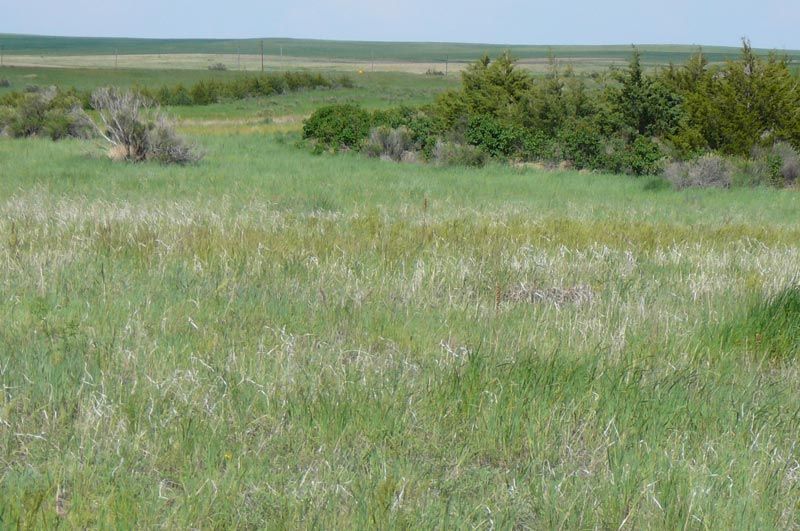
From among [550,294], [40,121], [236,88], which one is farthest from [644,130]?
[236,88]

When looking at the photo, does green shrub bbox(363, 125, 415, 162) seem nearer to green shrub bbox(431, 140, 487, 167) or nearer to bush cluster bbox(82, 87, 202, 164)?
green shrub bbox(431, 140, 487, 167)

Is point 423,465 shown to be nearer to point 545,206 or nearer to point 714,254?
point 714,254

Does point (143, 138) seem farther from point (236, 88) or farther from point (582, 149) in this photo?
point (236, 88)

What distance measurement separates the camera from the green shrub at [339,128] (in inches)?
966

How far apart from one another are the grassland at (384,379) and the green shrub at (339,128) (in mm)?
15631

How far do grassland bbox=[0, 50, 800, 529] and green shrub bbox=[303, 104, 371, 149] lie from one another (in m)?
15.6

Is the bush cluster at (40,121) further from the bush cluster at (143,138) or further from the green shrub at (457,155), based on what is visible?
the green shrub at (457,155)

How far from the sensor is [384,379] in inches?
164

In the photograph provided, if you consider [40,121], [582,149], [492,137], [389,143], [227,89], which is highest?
[227,89]

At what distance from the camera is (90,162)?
18.0 metres

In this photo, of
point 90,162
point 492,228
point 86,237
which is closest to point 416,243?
point 492,228

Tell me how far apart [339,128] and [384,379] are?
2123 centimetres

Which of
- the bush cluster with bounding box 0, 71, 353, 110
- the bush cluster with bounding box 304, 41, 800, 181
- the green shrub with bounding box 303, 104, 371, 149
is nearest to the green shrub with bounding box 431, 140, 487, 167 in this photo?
the bush cluster with bounding box 304, 41, 800, 181

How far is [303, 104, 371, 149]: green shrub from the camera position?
2455 cm
